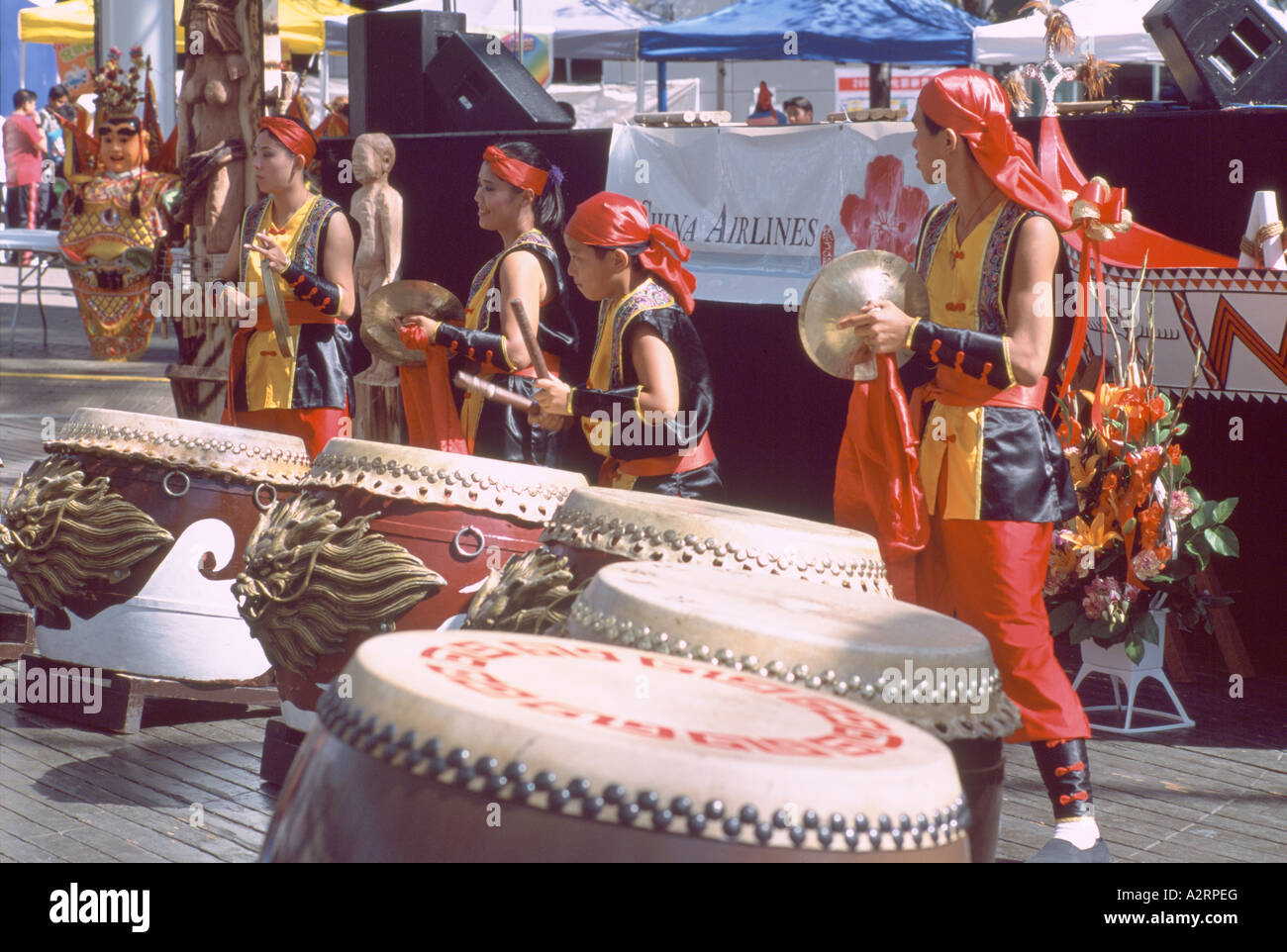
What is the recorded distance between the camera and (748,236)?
6891 mm

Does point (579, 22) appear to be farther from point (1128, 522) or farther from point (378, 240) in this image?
point (1128, 522)

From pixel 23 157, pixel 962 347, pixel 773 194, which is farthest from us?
pixel 23 157

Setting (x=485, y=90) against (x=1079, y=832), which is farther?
(x=485, y=90)

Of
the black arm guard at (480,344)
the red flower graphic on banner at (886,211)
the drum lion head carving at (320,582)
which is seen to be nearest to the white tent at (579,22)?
the red flower graphic on banner at (886,211)

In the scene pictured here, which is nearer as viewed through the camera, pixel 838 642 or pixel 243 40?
pixel 838 642

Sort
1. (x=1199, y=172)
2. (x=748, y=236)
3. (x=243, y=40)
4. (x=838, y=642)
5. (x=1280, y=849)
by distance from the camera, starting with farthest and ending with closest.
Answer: (x=243, y=40) → (x=748, y=236) → (x=1199, y=172) → (x=1280, y=849) → (x=838, y=642)

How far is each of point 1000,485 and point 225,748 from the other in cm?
231

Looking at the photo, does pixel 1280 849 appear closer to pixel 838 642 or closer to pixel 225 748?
pixel 838 642

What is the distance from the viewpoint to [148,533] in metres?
4.47

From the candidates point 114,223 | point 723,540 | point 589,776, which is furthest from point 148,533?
point 114,223

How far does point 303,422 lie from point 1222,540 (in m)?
2.87

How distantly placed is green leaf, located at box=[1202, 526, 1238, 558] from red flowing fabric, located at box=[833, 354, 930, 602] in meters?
1.79
